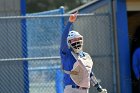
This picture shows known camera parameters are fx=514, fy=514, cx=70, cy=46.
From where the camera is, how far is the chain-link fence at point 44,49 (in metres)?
10.8

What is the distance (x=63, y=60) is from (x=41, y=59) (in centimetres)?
188

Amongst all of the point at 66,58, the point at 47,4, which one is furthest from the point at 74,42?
the point at 47,4

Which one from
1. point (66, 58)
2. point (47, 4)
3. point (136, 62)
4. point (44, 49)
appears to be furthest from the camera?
point (47, 4)

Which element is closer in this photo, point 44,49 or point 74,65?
point 74,65

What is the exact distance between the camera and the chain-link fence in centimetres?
1076

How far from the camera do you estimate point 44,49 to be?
37.3 feet

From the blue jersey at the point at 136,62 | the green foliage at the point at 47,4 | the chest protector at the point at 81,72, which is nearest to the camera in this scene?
the chest protector at the point at 81,72

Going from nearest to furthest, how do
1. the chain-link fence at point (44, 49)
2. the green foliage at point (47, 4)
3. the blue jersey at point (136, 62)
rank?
the chain-link fence at point (44, 49)
the blue jersey at point (136, 62)
the green foliage at point (47, 4)

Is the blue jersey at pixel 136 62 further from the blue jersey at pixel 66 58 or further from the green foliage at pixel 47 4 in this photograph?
the green foliage at pixel 47 4

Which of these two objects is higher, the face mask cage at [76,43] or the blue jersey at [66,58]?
the face mask cage at [76,43]

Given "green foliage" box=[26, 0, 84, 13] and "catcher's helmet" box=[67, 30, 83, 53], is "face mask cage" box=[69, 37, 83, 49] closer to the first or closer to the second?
"catcher's helmet" box=[67, 30, 83, 53]

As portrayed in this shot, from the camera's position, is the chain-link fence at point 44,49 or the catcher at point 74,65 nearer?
the catcher at point 74,65

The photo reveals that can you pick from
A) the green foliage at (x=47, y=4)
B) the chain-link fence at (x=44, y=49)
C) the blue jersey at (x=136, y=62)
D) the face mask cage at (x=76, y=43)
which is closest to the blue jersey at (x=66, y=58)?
the face mask cage at (x=76, y=43)

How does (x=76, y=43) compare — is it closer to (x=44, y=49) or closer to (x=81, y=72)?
(x=81, y=72)
